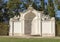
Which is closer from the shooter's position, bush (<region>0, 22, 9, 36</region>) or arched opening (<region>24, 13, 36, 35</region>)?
arched opening (<region>24, 13, 36, 35</region>)

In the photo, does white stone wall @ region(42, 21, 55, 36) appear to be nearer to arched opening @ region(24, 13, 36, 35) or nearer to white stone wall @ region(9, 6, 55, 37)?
white stone wall @ region(9, 6, 55, 37)

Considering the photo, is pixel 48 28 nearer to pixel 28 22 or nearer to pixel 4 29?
pixel 28 22

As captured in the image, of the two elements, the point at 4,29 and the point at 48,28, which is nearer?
the point at 48,28

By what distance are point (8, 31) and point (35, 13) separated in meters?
5.88

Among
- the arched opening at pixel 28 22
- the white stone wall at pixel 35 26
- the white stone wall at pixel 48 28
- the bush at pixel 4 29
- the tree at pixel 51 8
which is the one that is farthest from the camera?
the tree at pixel 51 8

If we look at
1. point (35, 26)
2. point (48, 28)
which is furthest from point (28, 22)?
point (48, 28)

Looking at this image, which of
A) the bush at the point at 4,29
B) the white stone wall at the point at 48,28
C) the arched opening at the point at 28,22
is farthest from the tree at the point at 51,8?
the bush at the point at 4,29

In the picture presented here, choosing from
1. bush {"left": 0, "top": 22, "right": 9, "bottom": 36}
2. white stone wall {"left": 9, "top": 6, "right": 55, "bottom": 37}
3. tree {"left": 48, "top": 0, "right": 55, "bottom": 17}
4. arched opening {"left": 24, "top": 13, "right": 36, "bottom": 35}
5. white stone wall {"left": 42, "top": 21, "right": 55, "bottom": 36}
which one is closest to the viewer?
white stone wall {"left": 42, "top": 21, "right": 55, "bottom": 36}

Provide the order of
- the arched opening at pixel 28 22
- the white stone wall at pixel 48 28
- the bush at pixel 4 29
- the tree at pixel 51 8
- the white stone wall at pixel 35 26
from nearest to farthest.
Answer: the white stone wall at pixel 48 28 < the white stone wall at pixel 35 26 < the arched opening at pixel 28 22 < the bush at pixel 4 29 < the tree at pixel 51 8

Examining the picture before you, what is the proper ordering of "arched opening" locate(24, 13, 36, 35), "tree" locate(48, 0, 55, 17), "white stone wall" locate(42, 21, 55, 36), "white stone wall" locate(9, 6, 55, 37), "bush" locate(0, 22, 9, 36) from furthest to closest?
1. "tree" locate(48, 0, 55, 17)
2. "bush" locate(0, 22, 9, 36)
3. "arched opening" locate(24, 13, 36, 35)
4. "white stone wall" locate(9, 6, 55, 37)
5. "white stone wall" locate(42, 21, 55, 36)

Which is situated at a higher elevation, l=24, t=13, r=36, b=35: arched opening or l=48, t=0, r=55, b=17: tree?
l=48, t=0, r=55, b=17: tree

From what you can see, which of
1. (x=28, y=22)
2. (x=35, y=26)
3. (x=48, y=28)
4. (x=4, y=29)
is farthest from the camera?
(x=4, y=29)

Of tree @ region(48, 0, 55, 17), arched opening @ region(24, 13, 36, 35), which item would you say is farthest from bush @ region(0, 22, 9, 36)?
tree @ region(48, 0, 55, 17)

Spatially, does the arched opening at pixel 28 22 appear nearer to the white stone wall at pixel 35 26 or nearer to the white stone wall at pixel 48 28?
the white stone wall at pixel 35 26
